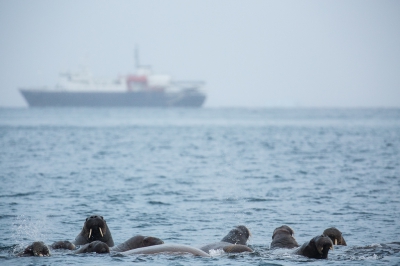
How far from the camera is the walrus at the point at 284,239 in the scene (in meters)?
14.7

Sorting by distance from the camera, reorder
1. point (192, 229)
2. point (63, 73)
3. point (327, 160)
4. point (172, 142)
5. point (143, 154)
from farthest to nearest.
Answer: point (63, 73) < point (172, 142) < point (143, 154) < point (327, 160) < point (192, 229)

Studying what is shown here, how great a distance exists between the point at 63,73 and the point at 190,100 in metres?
30.8

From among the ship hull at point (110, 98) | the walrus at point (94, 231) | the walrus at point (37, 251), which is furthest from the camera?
the ship hull at point (110, 98)

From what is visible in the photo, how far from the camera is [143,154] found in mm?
48406

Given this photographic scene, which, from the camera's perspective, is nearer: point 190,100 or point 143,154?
point 143,154

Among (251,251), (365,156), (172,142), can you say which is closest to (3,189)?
(251,251)

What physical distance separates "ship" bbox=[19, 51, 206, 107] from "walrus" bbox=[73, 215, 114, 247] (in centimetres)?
15315

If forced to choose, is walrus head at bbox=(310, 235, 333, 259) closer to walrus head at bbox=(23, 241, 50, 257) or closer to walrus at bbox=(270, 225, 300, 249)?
walrus at bbox=(270, 225, 300, 249)

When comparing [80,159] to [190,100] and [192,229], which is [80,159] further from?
[190,100]

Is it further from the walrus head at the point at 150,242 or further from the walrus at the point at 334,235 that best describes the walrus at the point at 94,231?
the walrus at the point at 334,235

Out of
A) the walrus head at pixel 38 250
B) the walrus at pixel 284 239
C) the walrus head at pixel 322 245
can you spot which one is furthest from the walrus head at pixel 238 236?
the walrus head at pixel 38 250

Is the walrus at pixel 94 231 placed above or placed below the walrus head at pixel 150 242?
above

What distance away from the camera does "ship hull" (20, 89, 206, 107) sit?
166m

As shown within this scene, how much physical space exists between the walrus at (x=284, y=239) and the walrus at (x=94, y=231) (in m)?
3.30
